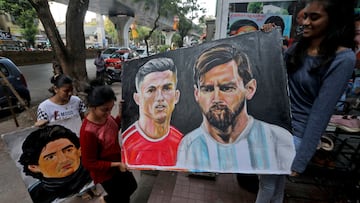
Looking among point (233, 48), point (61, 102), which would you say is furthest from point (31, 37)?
point (233, 48)

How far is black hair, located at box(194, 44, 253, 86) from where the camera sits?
126 centimetres

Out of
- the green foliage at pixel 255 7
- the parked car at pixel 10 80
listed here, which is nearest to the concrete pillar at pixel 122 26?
the parked car at pixel 10 80

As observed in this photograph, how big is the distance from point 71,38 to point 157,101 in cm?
430

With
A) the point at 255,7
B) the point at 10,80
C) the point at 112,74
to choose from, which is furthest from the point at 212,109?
the point at 112,74

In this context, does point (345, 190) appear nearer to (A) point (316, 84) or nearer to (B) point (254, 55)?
(A) point (316, 84)

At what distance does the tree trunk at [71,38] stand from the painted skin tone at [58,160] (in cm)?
277

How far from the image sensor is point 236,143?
127 centimetres

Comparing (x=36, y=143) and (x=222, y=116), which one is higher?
(x=222, y=116)

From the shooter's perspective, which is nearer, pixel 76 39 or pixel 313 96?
pixel 313 96

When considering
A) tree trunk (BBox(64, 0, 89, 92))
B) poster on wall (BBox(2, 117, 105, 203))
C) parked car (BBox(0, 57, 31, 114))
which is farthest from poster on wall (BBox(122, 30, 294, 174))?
parked car (BBox(0, 57, 31, 114))

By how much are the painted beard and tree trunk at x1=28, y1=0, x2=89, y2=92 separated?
150 inches

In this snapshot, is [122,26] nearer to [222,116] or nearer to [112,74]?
[112,74]

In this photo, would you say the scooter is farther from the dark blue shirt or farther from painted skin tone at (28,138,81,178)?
the dark blue shirt

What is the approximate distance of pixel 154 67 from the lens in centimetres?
148
